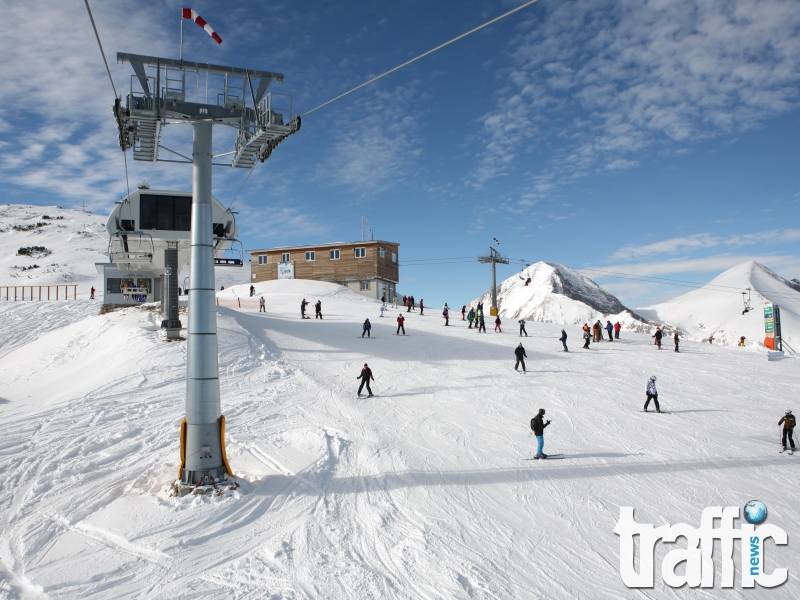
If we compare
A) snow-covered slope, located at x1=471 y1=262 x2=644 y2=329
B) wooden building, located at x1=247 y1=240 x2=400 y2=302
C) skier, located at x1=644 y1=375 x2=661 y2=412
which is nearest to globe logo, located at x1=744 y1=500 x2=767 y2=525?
skier, located at x1=644 y1=375 x2=661 y2=412

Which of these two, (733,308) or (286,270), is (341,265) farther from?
(733,308)

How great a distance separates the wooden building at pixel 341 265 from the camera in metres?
48.7

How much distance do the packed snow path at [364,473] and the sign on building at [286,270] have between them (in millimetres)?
30805

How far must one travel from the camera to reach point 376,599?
586 centimetres

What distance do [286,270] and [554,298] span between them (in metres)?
35.6

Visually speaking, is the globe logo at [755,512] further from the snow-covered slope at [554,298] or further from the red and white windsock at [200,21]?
the snow-covered slope at [554,298]

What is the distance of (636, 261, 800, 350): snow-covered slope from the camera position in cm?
6150

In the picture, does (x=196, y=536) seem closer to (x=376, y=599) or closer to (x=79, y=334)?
(x=376, y=599)

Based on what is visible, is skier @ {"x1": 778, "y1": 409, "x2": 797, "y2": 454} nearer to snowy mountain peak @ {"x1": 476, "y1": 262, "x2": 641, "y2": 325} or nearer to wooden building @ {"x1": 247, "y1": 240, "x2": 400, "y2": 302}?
wooden building @ {"x1": 247, "y1": 240, "x2": 400, "y2": 302}

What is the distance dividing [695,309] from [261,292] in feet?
205

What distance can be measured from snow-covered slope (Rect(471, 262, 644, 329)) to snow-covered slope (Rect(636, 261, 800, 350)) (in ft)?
25.2

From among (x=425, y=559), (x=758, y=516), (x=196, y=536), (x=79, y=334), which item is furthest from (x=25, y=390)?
(x=758, y=516)

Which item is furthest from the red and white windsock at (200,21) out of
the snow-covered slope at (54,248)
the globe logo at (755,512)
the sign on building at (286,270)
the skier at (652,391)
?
the sign on building at (286,270)

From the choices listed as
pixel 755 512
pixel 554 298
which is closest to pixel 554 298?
pixel 554 298
